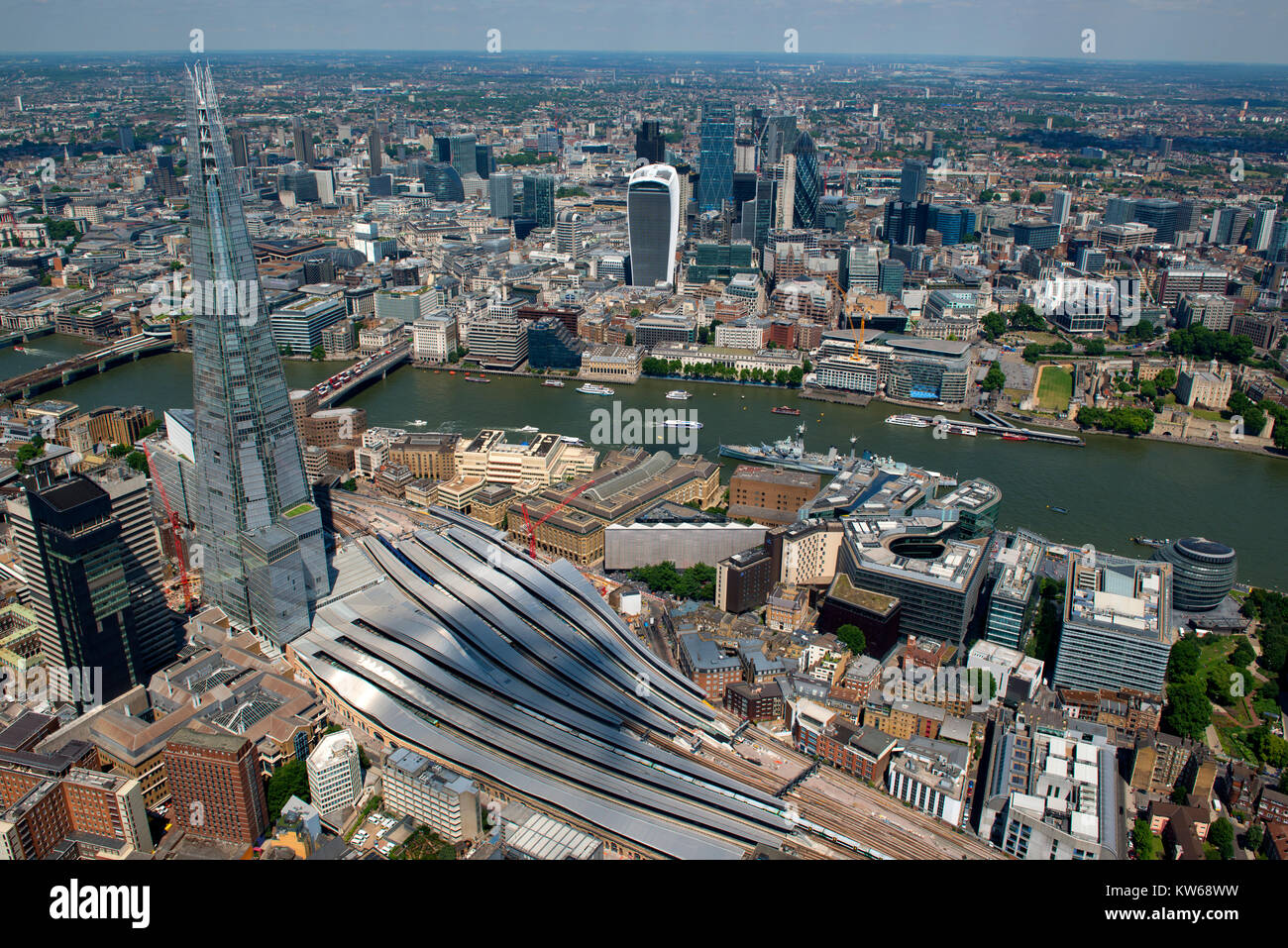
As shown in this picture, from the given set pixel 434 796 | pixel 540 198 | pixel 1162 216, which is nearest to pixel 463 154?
pixel 540 198

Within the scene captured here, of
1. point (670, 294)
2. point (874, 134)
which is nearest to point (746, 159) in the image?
point (670, 294)

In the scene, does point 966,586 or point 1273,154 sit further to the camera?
point 1273,154

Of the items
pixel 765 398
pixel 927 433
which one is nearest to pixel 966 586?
pixel 927 433

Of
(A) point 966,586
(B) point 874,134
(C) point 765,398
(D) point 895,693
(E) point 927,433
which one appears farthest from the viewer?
(B) point 874,134

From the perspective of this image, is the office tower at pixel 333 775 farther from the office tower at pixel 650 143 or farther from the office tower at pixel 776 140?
the office tower at pixel 650 143

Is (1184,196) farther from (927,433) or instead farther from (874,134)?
(927,433)

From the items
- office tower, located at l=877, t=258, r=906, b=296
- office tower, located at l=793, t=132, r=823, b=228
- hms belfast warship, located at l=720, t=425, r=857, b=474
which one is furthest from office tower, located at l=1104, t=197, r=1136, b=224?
hms belfast warship, located at l=720, t=425, r=857, b=474

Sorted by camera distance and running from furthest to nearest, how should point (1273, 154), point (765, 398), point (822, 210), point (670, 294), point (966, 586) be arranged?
1. point (1273, 154)
2. point (822, 210)
3. point (670, 294)
4. point (765, 398)
5. point (966, 586)

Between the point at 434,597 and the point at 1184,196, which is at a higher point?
the point at 1184,196

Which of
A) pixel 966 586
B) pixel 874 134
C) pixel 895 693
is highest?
pixel 874 134
